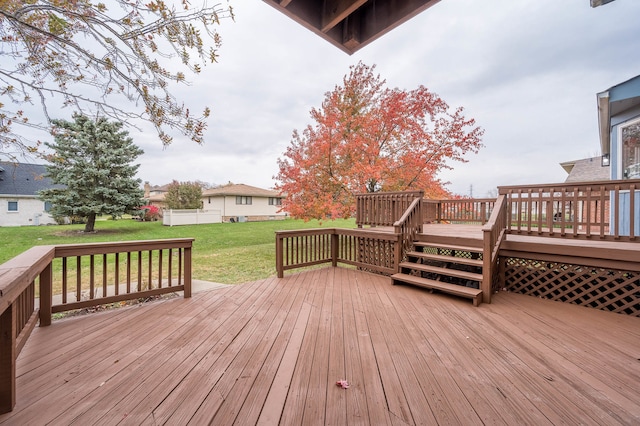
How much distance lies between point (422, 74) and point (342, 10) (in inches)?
316

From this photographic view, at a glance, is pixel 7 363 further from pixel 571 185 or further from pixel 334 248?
pixel 571 185

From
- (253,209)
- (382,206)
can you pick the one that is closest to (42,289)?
(382,206)

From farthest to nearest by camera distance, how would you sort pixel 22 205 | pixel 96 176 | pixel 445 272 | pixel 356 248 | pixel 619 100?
1. pixel 22 205
2. pixel 96 176
3. pixel 356 248
4. pixel 619 100
5. pixel 445 272

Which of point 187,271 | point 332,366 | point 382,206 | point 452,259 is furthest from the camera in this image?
point 382,206

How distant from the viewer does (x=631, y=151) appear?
5.15 meters

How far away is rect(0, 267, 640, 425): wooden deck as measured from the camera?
1.55 meters

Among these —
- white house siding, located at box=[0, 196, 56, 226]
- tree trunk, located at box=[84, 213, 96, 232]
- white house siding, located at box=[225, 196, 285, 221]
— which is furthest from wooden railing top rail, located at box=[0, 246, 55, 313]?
white house siding, located at box=[225, 196, 285, 221]

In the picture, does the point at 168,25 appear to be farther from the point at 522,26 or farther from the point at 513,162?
the point at 513,162

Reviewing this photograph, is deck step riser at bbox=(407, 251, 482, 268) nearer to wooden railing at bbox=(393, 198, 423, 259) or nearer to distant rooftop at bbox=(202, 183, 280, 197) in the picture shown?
wooden railing at bbox=(393, 198, 423, 259)

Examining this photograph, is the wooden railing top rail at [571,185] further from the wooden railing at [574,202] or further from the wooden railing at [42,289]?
the wooden railing at [42,289]

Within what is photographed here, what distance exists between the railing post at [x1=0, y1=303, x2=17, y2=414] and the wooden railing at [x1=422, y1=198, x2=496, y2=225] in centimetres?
825

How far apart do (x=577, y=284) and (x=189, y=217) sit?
1841 centimetres

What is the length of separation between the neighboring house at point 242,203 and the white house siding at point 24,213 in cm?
959

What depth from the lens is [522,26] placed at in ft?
20.4
